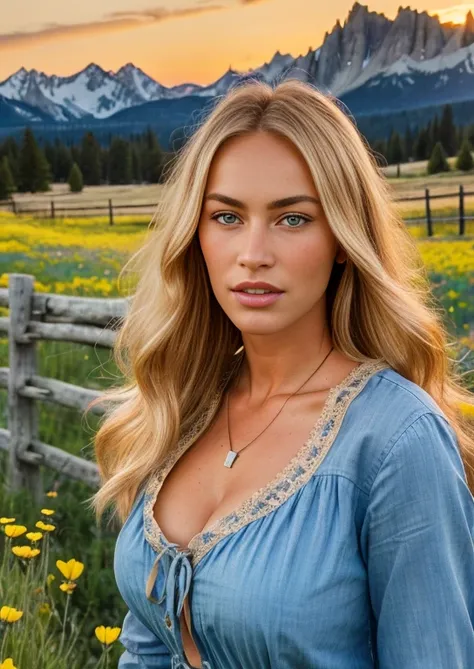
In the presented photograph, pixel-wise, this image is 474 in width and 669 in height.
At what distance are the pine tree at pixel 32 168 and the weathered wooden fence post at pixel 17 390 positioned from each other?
0.47 meters

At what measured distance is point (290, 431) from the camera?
52.0 inches

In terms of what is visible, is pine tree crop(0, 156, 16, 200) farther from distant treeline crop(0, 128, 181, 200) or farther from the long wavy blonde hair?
the long wavy blonde hair

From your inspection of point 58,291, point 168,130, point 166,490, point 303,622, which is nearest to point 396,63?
point 168,130

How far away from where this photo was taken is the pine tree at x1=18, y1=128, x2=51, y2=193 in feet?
12.8

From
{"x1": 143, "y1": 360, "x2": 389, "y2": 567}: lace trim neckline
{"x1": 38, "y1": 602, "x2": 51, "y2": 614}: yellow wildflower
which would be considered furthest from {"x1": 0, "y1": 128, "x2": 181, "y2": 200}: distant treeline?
{"x1": 143, "y1": 360, "x2": 389, "y2": 567}: lace trim neckline

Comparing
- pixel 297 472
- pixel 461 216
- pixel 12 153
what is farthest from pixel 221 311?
pixel 12 153

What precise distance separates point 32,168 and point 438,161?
1.92m

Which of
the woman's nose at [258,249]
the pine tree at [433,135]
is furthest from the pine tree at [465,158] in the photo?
the woman's nose at [258,249]

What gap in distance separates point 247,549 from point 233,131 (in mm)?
590

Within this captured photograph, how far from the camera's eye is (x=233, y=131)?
1292mm

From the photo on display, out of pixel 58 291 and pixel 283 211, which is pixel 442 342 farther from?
pixel 58 291

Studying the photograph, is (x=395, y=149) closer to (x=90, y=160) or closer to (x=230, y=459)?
(x=90, y=160)

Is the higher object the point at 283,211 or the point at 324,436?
the point at 283,211

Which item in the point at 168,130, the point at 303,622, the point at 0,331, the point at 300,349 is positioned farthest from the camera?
the point at 0,331
